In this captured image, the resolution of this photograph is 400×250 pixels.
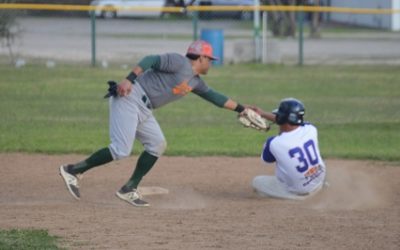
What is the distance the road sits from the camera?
2941 centimetres

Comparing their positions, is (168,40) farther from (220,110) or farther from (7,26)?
(220,110)

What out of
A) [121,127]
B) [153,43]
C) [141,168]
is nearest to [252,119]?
[141,168]

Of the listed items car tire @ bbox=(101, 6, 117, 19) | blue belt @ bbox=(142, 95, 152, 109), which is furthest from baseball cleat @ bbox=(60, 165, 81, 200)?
car tire @ bbox=(101, 6, 117, 19)

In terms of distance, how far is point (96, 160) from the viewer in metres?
10.4

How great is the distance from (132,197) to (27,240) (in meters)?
2.40

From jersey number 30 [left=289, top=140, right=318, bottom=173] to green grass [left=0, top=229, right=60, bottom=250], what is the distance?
2821mm

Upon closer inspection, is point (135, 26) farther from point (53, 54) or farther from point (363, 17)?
point (363, 17)

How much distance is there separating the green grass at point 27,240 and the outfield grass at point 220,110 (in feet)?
19.0

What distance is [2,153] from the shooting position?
46.8 feet

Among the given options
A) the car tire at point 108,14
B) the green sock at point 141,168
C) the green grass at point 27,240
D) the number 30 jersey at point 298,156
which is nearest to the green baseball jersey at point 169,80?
the green sock at point 141,168

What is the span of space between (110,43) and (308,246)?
80.0 ft

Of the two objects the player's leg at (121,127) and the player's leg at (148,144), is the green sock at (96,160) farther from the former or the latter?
the player's leg at (148,144)

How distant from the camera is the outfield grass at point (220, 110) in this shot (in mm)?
15023

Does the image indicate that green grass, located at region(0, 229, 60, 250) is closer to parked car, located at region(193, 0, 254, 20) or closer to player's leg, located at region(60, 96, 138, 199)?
player's leg, located at region(60, 96, 138, 199)
